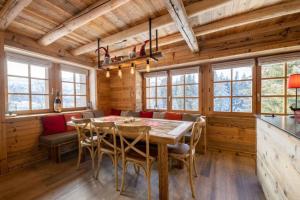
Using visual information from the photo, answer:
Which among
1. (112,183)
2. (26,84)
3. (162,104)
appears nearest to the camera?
(112,183)

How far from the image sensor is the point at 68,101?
339cm

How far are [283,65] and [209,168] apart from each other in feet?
7.57

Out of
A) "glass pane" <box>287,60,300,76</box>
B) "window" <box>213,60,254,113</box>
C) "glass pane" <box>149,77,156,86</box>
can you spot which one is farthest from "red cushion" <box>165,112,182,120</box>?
"glass pane" <box>287,60,300,76</box>

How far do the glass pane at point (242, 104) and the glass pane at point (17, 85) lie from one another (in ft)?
14.1

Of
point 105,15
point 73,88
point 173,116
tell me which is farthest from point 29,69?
point 173,116

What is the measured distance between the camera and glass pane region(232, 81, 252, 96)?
9.00ft

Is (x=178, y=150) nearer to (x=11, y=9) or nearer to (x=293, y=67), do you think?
(x=293, y=67)

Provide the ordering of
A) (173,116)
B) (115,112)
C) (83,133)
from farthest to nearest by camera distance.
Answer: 1. (115,112)
2. (173,116)
3. (83,133)

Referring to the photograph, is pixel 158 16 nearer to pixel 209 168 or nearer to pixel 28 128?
pixel 209 168

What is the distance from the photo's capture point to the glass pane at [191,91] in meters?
3.26

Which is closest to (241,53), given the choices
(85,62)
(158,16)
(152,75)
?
(158,16)

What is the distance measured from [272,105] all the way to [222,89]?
91cm

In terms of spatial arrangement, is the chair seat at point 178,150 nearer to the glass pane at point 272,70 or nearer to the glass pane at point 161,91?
the glass pane at point 161,91

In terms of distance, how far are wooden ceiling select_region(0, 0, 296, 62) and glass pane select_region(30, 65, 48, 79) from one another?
0.61 metres
